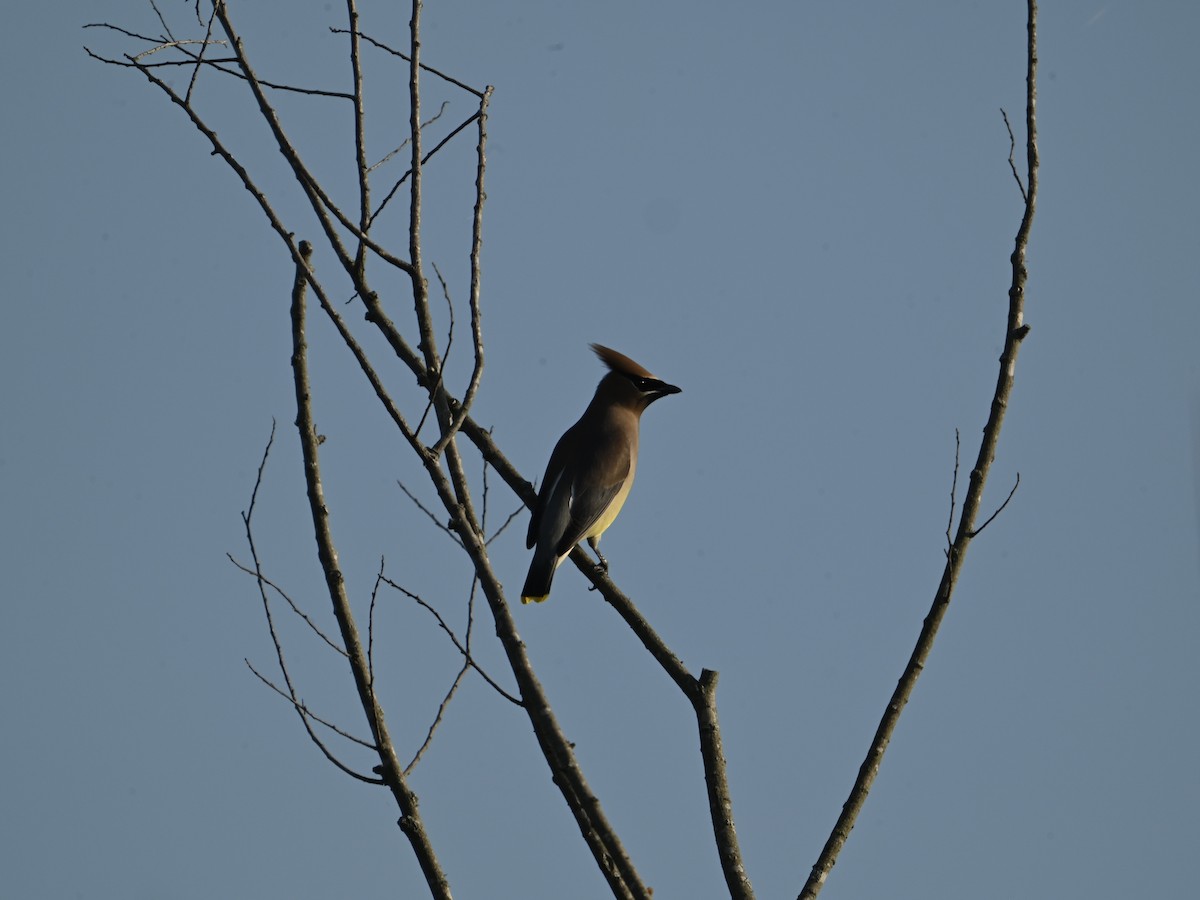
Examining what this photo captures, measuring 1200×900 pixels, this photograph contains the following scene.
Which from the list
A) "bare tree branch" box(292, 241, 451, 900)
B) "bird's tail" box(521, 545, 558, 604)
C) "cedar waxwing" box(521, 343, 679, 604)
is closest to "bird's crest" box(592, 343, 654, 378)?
"cedar waxwing" box(521, 343, 679, 604)

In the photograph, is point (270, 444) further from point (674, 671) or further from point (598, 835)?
point (598, 835)

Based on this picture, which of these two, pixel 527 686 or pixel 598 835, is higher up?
pixel 527 686

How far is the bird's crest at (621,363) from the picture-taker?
682 cm

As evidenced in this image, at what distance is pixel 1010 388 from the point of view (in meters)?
3.48

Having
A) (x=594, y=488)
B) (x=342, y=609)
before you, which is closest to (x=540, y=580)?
(x=594, y=488)

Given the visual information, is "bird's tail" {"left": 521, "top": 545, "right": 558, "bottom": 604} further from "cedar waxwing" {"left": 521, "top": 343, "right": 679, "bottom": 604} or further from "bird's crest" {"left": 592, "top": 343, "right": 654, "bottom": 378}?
"bird's crest" {"left": 592, "top": 343, "right": 654, "bottom": 378}

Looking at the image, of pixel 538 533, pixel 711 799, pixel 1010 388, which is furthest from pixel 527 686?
pixel 538 533

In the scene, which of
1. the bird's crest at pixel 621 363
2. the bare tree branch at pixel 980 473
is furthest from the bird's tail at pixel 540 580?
the bare tree branch at pixel 980 473

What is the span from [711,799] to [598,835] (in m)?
0.49

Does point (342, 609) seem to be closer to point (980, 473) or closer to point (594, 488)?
point (980, 473)

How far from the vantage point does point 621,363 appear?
6.82m

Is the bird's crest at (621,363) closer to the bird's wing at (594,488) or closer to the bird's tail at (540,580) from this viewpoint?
the bird's wing at (594,488)

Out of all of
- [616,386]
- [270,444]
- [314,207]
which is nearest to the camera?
[314,207]

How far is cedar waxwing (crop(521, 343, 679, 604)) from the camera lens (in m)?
5.68
